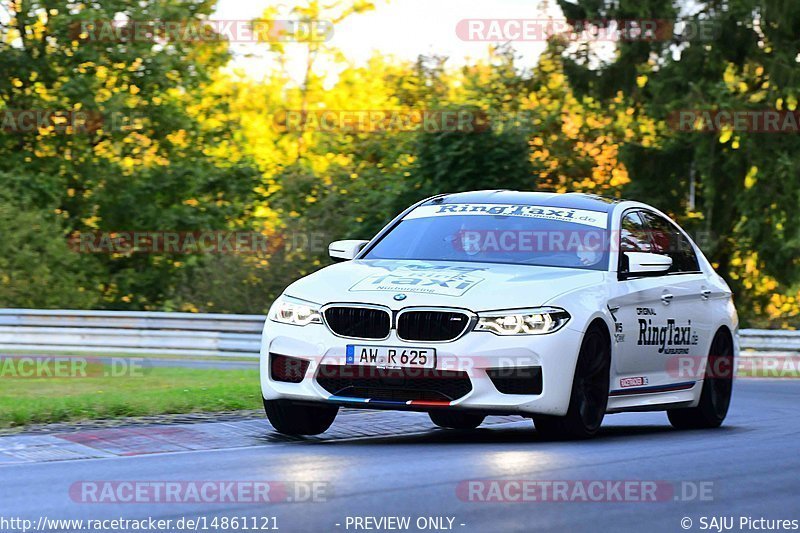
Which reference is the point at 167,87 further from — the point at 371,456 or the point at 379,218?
the point at 371,456

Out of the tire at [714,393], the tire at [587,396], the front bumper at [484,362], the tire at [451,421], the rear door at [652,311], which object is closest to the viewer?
the front bumper at [484,362]

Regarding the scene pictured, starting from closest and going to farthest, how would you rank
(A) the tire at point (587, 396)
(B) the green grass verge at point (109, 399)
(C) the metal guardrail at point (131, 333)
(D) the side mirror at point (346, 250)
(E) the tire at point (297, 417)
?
(A) the tire at point (587, 396) < (E) the tire at point (297, 417) < (D) the side mirror at point (346, 250) < (B) the green grass verge at point (109, 399) < (C) the metal guardrail at point (131, 333)

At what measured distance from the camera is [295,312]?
33.0 feet

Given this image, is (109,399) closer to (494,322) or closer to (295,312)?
(295,312)

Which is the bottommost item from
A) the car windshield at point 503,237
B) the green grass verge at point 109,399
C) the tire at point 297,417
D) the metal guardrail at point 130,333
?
the metal guardrail at point 130,333

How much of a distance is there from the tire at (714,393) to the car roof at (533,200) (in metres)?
1.61

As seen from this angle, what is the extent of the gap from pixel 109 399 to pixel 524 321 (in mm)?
4561

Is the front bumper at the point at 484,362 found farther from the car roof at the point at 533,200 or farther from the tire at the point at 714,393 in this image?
the tire at the point at 714,393

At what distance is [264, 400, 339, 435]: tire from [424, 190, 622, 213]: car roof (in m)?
1.97

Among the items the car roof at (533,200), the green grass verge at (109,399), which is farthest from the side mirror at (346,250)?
the green grass verge at (109,399)

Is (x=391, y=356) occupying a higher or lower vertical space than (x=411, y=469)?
higher

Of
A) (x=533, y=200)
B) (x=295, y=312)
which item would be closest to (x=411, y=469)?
(x=295, y=312)

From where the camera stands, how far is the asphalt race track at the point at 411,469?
7.12m

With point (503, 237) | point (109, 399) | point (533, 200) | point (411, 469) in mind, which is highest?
point (533, 200)
